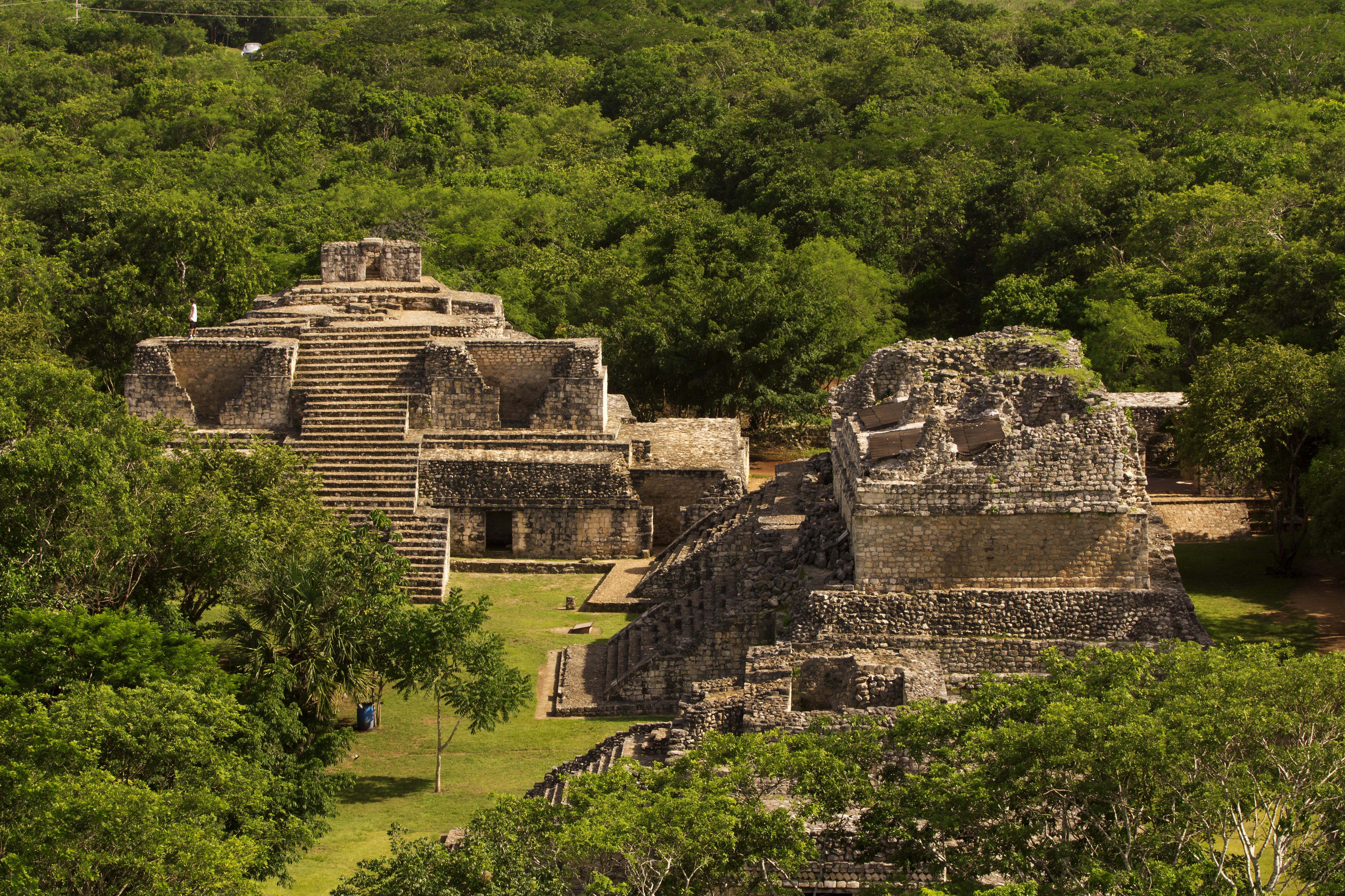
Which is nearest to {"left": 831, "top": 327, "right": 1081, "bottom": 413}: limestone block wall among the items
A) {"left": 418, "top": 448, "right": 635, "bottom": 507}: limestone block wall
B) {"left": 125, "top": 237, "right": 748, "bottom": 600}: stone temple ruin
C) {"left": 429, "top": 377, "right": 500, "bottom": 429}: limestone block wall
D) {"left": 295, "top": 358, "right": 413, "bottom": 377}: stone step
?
{"left": 125, "top": 237, "right": 748, "bottom": 600}: stone temple ruin

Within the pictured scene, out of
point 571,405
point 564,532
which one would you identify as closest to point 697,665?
point 564,532

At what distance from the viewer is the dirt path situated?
2189 cm

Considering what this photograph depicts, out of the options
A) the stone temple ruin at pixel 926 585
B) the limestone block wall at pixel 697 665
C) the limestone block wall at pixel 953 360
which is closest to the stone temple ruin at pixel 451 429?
the limestone block wall at pixel 953 360

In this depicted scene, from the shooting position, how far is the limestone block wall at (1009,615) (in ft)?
58.1

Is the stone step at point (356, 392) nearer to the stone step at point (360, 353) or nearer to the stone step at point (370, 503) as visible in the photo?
the stone step at point (360, 353)

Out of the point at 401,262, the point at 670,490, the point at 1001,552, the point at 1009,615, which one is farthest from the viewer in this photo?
the point at 401,262

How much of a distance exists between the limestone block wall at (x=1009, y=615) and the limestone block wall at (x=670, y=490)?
9870mm

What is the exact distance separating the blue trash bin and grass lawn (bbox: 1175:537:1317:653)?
1198 centimetres

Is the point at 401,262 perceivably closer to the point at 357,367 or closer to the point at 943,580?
the point at 357,367

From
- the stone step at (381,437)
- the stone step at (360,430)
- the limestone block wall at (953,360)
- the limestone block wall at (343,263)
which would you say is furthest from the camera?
the limestone block wall at (343,263)

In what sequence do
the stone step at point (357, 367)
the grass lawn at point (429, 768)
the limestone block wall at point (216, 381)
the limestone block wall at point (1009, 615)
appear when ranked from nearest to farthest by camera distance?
the grass lawn at point (429, 768)
the limestone block wall at point (1009, 615)
the limestone block wall at point (216, 381)
the stone step at point (357, 367)

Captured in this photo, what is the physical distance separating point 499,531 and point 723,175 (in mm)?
27995

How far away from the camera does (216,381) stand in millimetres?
29812

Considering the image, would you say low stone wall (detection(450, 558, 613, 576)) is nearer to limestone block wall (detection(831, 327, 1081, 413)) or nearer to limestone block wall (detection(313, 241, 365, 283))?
limestone block wall (detection(831, 327, 1081, 413))
